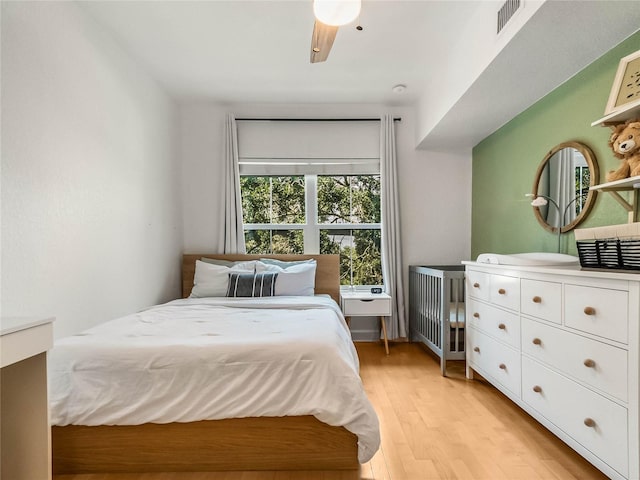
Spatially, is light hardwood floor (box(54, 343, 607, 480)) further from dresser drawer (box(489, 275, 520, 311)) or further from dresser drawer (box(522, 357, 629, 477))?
dresser drawer (box(489, 275, 520, 311))

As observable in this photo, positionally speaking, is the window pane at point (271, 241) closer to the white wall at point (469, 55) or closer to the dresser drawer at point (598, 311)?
the white wall at point (469, 55)

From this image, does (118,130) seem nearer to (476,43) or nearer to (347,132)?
(347,132)

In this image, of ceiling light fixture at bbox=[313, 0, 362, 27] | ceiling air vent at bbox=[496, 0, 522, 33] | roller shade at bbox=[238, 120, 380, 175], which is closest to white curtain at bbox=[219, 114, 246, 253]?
roller shade at bbox=[238, 120, 380, 175]

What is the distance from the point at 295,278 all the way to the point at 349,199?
1.26 m

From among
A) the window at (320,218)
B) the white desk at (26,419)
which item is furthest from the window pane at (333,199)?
the white desk at (26,419)

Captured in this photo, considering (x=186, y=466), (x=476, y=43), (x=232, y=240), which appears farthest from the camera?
(x=232, y=240)

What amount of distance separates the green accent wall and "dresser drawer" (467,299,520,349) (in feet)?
2.05

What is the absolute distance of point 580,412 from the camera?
5.19 ft

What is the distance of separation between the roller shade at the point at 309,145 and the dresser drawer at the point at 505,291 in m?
1.94

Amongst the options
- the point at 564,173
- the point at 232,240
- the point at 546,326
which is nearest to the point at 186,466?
the point at 546,326

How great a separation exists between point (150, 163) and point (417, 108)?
2736 mm

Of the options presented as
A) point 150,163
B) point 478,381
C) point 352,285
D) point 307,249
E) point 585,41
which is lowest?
point 478,381

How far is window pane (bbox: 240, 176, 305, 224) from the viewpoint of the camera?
401 cm

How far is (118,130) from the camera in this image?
2.67 meters
